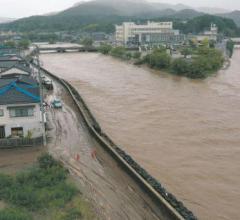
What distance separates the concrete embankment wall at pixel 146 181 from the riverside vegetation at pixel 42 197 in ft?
4.13

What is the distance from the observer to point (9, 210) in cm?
574

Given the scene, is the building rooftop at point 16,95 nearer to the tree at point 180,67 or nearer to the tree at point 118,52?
the tree at point 180,67

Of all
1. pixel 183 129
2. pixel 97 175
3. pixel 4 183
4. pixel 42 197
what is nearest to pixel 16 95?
pixel 97 175

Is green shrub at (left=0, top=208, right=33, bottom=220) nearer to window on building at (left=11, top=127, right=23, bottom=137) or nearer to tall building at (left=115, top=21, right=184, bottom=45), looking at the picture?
window on building at (left=11, top=127, right=23, bottom=137)

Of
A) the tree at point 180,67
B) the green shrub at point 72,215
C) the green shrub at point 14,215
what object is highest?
the tree at point 180,67

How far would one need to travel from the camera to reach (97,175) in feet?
26.7

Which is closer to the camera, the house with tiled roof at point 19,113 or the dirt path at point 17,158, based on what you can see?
the dirt path at point 17,158

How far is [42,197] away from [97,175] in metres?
1.98

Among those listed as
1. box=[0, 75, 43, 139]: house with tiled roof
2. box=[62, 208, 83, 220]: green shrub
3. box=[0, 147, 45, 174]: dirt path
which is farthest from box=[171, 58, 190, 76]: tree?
box=[62, 208, 83, 220]: green shrub

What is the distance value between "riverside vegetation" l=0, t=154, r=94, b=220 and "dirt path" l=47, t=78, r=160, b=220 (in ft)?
1.29

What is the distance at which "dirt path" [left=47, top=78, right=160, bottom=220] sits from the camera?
21.4 ft

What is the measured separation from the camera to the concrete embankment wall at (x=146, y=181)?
6.21 m

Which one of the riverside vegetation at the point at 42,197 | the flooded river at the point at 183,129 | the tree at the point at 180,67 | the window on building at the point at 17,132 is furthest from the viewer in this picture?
the tree at the point at 180,67

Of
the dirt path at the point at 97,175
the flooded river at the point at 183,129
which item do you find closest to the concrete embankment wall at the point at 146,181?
the dirt path at the point at 97,175
